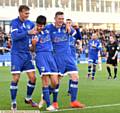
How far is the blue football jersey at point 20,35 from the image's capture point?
39.2 feet

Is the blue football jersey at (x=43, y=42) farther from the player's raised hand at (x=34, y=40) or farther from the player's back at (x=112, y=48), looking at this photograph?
the player's back at (x=112, y=48)

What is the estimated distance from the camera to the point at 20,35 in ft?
39.0

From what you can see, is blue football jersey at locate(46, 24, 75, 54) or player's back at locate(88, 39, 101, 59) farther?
player's back at locate(88, 39, 101, 59)

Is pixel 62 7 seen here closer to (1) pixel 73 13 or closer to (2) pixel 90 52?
(1) pixel 73 13

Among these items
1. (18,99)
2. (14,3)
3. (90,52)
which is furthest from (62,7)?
(18,99)

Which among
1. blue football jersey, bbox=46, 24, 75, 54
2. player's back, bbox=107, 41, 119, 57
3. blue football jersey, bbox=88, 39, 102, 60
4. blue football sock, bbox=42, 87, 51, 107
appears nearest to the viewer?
blue football sock, bbox=42, 87, 51, 107

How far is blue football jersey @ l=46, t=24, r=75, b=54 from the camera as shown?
41.6 ft

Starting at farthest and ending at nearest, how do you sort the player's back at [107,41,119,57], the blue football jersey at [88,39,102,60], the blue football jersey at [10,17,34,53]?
1. the blue football jersey at [88,39,102,60]
2. the player's back at [107,41,119,57]
3. the blue football jersey at [10,17,34,53]

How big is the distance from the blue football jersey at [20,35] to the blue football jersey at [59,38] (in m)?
0.59

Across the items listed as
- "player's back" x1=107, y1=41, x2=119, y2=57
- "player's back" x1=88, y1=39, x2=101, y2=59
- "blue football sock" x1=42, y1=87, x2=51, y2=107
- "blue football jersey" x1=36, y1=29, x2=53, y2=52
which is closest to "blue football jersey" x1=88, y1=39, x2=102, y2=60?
"player's back" x1=88, y1=39, x2=101, y2=59

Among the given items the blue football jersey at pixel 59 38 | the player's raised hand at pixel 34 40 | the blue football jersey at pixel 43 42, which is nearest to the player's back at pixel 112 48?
the blue football jersey at pixel 59 38

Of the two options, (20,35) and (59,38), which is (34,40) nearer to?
(20,35)

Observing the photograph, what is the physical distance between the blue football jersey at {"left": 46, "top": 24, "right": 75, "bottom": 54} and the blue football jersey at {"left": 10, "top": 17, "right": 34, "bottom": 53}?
0.59 meters

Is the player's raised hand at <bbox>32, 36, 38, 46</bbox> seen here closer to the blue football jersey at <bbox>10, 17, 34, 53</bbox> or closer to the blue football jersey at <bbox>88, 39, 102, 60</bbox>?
the blue football jersey at <bbox>10, 17, 34, 53</bbox>
